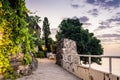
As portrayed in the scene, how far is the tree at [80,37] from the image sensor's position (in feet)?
138

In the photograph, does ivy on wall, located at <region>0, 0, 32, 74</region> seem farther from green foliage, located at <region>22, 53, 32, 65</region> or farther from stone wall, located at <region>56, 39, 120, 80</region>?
stone wall, located at <region>56, 39, 120, 80</region>

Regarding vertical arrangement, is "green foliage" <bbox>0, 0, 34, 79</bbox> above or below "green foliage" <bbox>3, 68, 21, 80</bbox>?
above

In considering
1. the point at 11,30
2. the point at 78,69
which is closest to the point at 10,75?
the point at 11,30

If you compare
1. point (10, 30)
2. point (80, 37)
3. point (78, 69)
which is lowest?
point (78, 69)

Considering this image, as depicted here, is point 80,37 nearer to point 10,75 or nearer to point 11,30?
point 10,75

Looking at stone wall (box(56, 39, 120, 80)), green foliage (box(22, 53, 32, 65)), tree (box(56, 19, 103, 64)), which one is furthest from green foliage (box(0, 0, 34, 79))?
tree (box(56, 19, 103, 64))

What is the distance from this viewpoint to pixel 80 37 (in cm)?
4216

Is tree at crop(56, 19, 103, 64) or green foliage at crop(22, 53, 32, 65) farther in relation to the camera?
tree at crop(56, 19, 103, 64)

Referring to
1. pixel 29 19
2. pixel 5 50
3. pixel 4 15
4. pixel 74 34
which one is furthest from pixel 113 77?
pixel 74 34

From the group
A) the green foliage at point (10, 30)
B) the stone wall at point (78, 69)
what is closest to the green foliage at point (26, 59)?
the green foliage at point (10, 30)

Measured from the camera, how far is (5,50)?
8.84 meters

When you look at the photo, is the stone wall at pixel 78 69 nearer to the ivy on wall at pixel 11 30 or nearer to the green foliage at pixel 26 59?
the green foliage at pixel 26 59

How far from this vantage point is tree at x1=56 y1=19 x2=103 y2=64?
42141 mm

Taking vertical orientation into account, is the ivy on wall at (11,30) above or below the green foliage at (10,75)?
above
